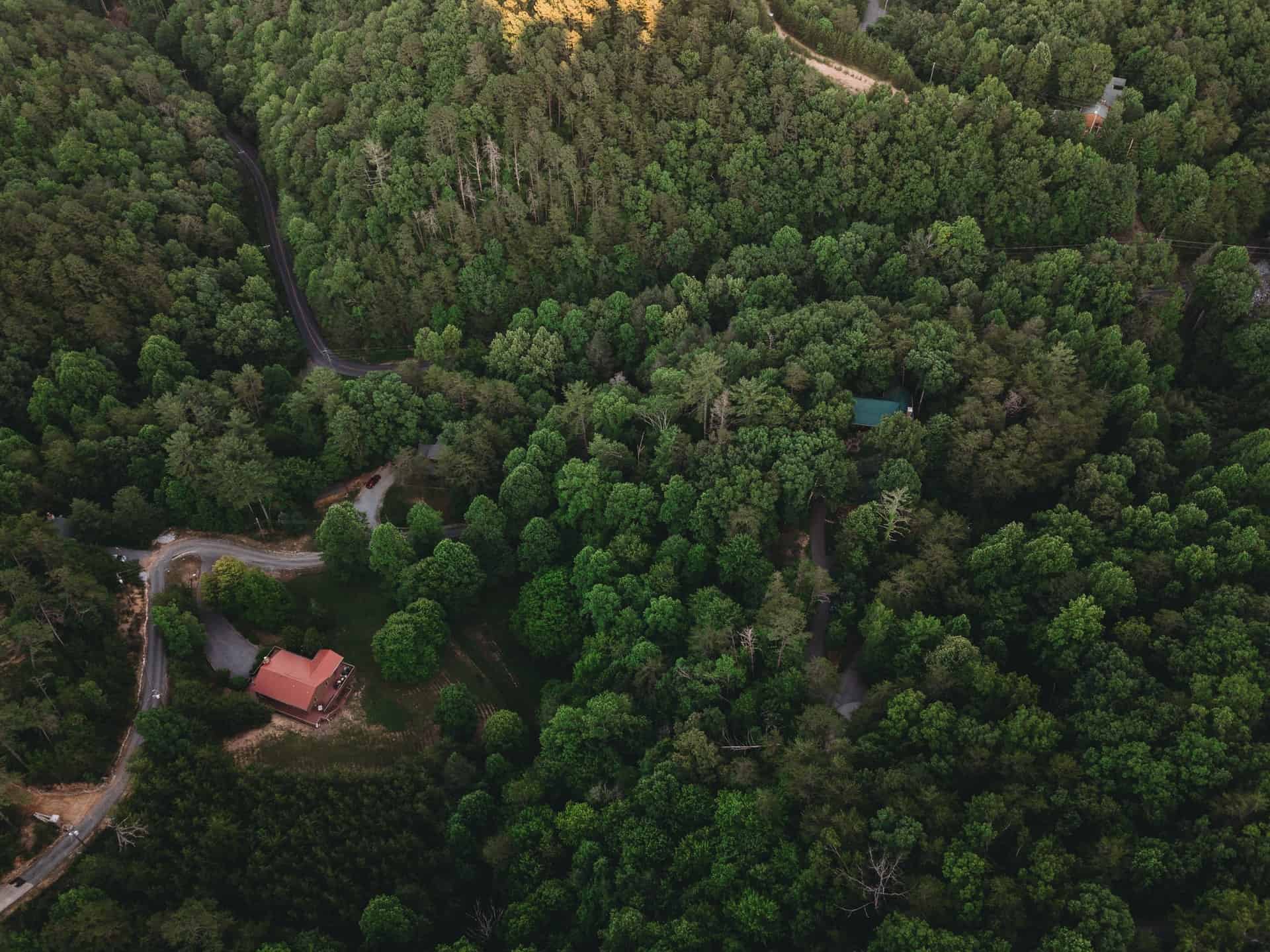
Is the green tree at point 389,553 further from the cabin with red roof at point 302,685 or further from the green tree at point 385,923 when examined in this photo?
the green tree at point 385,923

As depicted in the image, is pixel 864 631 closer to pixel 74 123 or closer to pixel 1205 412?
pixel 1205 412

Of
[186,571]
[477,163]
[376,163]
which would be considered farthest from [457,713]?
[376,163]

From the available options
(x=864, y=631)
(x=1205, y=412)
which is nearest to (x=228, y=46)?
(x=864, y=631)

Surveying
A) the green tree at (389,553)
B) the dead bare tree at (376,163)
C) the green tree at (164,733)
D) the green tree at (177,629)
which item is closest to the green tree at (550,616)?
the green tree at (389,553)

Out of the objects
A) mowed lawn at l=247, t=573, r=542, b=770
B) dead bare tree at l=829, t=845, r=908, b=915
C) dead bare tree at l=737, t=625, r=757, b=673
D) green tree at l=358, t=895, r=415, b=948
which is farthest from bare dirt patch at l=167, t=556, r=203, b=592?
dead bare tree at l=829, t=845, r=908, b=915

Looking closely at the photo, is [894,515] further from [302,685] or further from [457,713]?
[302,685]

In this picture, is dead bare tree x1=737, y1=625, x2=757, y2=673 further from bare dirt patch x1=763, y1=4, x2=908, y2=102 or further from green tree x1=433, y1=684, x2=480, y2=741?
bare dirt patch x1=763, y1=4, x2=908, y2=102
